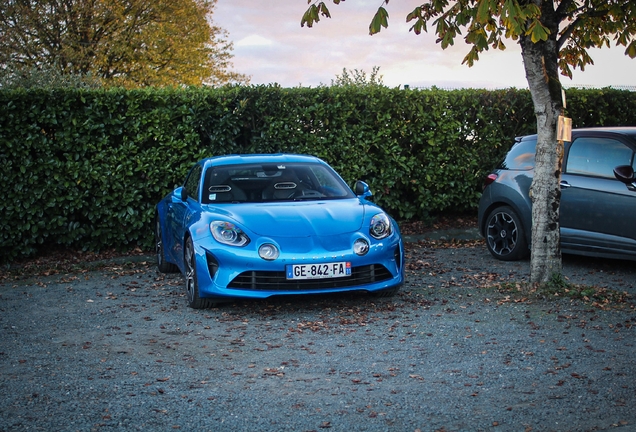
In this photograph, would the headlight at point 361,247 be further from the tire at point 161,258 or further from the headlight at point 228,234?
the tire at point 161,258

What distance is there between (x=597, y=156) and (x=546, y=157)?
71.5 inches

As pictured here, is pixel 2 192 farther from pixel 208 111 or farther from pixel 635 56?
pixel 635 56

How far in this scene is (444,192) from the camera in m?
14.4

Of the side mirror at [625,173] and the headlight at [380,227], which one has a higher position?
the side mirror at [625,173]

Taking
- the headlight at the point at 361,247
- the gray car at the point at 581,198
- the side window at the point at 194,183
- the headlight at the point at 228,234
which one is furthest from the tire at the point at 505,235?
the headlight at the point at 228,234

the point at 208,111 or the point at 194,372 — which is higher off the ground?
the point at 208,111

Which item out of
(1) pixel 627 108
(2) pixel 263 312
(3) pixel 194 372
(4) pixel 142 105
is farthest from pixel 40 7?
(3) pixel 194 372

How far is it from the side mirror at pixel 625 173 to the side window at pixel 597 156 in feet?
0.39

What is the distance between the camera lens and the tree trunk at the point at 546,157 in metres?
8.45

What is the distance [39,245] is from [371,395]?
8484 mm

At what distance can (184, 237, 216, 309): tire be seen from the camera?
7988 mm

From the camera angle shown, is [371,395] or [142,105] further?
[142,105]

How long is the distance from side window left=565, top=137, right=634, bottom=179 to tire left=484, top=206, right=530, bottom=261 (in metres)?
A: 0.99

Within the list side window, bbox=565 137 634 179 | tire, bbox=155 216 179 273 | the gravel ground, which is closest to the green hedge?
tire, bbox=155 216 179 273
